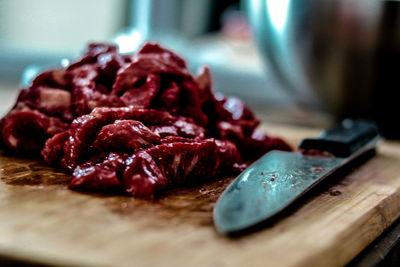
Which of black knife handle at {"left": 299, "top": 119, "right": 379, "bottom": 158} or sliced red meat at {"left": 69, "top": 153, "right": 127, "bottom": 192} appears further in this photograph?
black knife handle at {"left": 299, "top": 119, "right": 379, "bottom": 158}

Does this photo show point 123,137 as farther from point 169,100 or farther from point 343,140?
point 343,140

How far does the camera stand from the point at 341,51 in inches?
106

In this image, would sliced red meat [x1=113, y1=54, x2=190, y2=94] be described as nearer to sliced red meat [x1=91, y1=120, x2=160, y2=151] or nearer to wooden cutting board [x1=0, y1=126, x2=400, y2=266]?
sliced red meat [x1=91, y1=120, x2=160, y2=151]

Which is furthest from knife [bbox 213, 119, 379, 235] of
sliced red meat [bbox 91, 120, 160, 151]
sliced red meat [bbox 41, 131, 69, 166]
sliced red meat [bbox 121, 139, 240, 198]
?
sliced red meat [bbox 41, 131, 69, 166]

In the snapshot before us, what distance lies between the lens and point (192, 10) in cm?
793

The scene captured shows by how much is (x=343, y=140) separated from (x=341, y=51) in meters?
0.84

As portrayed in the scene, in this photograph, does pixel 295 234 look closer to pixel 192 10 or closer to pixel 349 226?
pixel 349 226

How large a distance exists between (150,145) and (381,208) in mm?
704

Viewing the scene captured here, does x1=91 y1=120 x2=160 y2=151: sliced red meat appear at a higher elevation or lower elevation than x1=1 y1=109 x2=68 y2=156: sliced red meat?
higher

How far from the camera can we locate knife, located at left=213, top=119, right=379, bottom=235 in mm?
1309

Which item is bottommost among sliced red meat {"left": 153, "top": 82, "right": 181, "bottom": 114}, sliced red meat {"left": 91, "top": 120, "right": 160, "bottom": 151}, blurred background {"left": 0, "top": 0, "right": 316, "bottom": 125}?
blurred background {"left": 0, "top": 0, "right": 316, "bottom": 125}

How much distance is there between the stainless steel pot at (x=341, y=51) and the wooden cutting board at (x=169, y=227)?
1051mm

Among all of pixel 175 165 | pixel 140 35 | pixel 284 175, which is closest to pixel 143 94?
pixel 175 165

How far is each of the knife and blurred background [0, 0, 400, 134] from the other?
1.67ft
